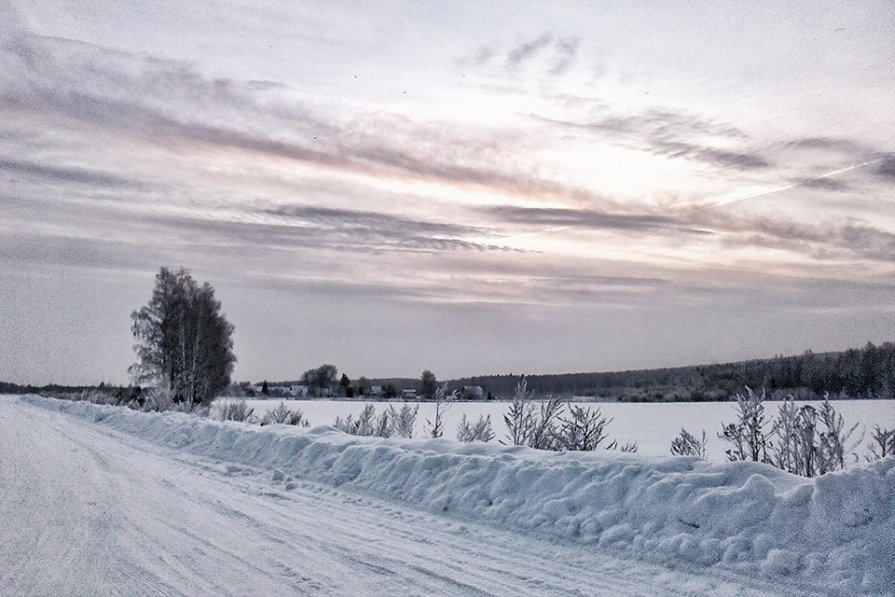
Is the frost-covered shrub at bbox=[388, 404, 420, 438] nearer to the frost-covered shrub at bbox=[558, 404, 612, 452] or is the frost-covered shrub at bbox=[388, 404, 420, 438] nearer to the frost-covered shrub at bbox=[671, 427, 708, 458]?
the frost-covered shrub at bbox=[558, 404, 612, 452]

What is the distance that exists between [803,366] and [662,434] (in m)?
100

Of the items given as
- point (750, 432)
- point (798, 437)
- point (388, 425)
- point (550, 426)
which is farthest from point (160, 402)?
point (798, 437)

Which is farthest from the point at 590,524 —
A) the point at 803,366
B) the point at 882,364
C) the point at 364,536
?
the point at 803,366

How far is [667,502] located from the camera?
25.3 ft

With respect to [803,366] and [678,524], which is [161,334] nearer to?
[678,524]

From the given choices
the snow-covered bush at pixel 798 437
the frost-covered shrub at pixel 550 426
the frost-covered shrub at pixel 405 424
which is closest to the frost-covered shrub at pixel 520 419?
the frost-covered shrub at pixel 550 426

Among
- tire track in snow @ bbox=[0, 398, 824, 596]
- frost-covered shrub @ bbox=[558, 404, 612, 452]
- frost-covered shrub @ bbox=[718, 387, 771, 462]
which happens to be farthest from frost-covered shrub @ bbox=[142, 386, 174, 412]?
frost-covered shrub @ bbox=[718, 387, 771, 462]

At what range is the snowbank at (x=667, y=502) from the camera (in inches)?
249

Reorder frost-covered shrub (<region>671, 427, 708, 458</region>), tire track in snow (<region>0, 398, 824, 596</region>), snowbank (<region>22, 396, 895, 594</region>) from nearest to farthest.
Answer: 1. tire track in snow (<region>0, 398, 824, 596</region>)
2. snowbank (<region>22, 396, 895, 594</region>)
3. frost-covered shrub (<region>671, 427, 708, 458</region>)

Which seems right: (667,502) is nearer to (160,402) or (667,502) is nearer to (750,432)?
(750,432)

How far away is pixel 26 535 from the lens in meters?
7.42

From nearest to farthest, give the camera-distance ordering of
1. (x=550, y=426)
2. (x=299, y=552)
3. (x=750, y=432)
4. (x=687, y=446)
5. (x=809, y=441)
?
(x=299, y=552)
(x=809, y=441)
(x=750, y=432)
(x=687, y=446)
(x=550, y=426)

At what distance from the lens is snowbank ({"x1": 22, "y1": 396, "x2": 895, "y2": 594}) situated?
6.33 meters

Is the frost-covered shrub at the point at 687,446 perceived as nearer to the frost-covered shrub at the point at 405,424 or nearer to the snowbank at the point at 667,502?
the snowbank at the point at 667,502
